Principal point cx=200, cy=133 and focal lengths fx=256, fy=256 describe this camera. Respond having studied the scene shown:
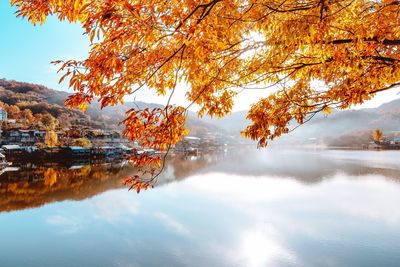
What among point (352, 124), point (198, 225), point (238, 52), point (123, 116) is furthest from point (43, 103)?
point (352, 124)

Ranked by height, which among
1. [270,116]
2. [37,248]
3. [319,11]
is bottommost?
[37,248]

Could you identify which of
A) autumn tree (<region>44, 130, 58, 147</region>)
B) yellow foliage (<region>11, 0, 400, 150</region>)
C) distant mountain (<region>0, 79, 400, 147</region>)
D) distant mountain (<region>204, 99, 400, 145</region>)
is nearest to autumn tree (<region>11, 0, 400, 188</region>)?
yellow foliage (<region>11, 0, 400, 150</region>)

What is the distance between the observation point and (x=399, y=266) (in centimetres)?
828

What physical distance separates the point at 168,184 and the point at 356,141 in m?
105

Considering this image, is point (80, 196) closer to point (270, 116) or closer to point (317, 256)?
point (317, 256)

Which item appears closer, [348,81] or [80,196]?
[348,81]

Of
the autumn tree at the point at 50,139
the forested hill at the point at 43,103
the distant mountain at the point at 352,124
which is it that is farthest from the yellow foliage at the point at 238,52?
the distant mountain at the point at 352,124

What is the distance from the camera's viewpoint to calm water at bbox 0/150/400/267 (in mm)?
9266

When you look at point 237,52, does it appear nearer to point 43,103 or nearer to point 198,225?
point 198,225

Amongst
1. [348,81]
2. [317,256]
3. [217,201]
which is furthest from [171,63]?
[217,201]

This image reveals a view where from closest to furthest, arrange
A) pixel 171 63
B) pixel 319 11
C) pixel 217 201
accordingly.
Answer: pixel 319 11
pixel 171 63
pixel 217 201

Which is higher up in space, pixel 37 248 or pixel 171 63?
pixel 171 63

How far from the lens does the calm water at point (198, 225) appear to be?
30.4 feet

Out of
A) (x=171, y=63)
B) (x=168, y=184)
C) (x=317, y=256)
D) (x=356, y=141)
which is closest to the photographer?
(x=171, y=63)
